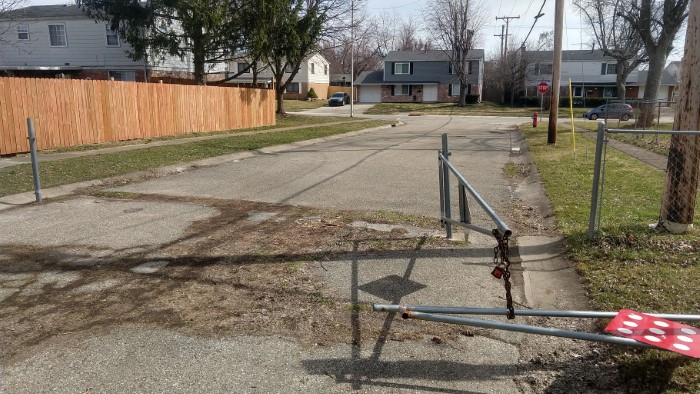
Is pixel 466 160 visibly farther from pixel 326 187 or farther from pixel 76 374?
pixel 76 374

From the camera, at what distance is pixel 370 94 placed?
72375 millimetres

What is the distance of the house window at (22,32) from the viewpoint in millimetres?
33812

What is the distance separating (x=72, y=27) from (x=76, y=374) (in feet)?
118

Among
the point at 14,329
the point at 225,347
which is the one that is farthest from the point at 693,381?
the point at 14,329

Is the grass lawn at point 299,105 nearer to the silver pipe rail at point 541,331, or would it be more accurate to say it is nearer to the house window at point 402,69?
the house window at point 402,69

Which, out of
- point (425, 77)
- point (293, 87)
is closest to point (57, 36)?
point (293, 87)

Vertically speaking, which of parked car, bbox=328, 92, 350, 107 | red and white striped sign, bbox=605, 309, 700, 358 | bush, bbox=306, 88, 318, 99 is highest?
bush, bbox=306, 88, 318, 99

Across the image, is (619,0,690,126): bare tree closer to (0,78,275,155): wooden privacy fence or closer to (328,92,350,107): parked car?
(0,78,275,155): wooden privacy fence

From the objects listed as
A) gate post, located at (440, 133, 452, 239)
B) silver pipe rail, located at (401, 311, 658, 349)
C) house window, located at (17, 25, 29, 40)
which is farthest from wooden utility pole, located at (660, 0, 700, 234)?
house window, located at (17, 25, 29, 40)

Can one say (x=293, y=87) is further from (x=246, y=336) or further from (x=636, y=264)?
(x=246, y=336)

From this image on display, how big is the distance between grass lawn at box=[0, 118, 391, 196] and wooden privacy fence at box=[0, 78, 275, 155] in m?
2.36

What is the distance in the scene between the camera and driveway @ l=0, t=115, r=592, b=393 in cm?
346

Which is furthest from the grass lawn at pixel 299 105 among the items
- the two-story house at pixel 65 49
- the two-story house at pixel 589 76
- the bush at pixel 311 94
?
the two-story house at pixel 589 76

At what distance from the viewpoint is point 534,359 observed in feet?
12.4
